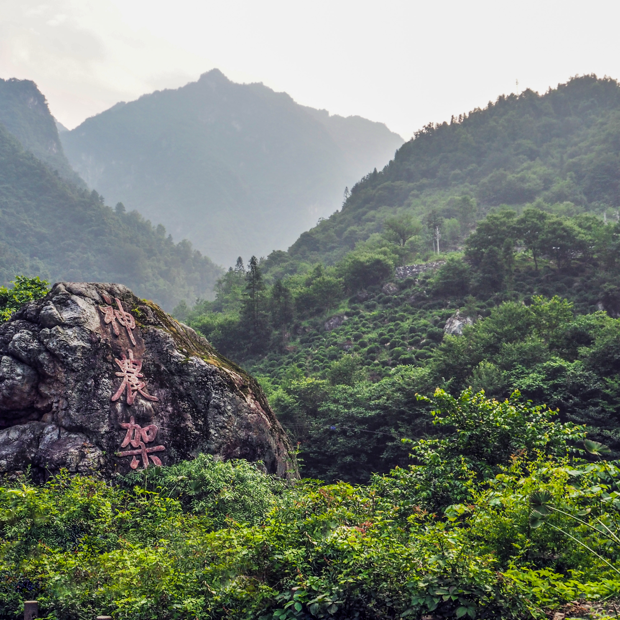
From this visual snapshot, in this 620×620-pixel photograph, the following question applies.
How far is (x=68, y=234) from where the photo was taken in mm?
83875

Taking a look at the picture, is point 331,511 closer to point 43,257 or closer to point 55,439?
point 55,439

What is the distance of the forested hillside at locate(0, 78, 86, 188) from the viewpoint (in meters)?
112

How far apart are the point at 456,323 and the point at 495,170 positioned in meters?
39.7

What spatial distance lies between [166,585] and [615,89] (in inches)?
3014

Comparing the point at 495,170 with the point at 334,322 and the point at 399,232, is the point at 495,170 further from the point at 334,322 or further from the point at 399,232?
the point at 334,322

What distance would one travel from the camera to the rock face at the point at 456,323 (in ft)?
80.9

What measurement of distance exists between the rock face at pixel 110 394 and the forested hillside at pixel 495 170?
36.5 metres

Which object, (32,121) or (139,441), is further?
(32,121)

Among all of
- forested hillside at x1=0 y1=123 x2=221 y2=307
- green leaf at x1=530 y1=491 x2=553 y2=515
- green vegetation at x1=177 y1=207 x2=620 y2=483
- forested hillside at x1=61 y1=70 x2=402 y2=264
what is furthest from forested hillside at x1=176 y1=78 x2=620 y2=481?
forested hillside at x1=61 y1=70 x2=402 y2=264

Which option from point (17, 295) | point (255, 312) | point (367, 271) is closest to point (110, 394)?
point (17, 295)

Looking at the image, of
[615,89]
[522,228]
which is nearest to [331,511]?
[522,228]

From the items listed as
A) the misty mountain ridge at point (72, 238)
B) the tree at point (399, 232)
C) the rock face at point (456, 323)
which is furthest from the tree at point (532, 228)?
the misty mountain ridge at point (72, 238)

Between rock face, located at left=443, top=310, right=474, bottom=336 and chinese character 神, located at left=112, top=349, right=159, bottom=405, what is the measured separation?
18244 mm

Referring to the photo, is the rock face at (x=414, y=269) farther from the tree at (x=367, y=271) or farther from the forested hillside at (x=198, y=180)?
the forested hillside at (x=198, y=180)
